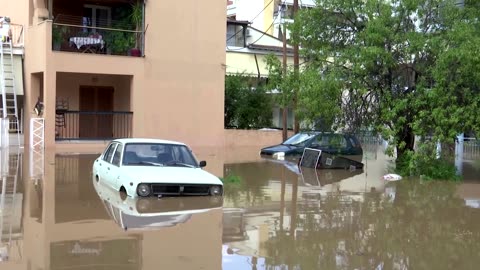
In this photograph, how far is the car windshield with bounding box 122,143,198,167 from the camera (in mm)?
12703

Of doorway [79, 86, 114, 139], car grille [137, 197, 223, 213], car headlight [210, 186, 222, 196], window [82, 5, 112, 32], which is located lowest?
car grille [137, 197, 223, 213]

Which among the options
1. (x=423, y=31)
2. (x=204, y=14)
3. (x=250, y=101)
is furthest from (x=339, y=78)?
(x=250, y=101)

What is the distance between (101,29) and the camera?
26703 mm

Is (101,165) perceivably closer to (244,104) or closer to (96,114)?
(96,114)

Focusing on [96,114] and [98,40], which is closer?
[98,40]

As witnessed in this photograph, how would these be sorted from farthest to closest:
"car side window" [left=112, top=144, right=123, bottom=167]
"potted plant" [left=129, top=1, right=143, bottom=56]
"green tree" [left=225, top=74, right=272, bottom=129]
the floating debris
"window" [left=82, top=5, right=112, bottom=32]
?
1. "green tree" [left=225, top=74, right=272, bottom=129]
2. "window" [left=82, top=5, right=112, bottom=32]
3. "potted plant" [left=129, top=1, right=143, bottom=56]
4. the floating debris
5. "car side window" [left=112, top=144, right=123, bottom=167]

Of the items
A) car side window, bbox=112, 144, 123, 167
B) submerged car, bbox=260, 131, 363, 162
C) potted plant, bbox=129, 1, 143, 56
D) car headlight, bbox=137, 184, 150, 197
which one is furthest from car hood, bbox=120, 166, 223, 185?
potted plant, bbox=129, 1, 143, 56

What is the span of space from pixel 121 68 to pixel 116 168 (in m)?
13.8

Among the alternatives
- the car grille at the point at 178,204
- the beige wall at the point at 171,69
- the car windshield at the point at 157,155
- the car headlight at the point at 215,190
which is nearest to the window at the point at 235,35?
the beige wall at the point at 171,69

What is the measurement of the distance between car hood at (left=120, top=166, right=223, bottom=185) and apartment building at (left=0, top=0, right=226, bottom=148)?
519 inches

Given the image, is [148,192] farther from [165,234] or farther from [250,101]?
[250,101]

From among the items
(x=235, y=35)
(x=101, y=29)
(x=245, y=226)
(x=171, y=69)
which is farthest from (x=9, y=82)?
(x=245, y=226)

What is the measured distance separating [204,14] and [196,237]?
2069 centimetres

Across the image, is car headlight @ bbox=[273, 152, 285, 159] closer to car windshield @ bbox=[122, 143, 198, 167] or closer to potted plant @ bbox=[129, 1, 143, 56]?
potted plant @ bbox=[129, 1, 143, 56]
